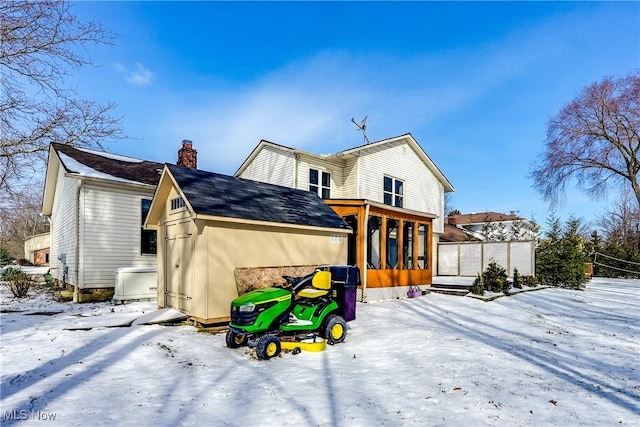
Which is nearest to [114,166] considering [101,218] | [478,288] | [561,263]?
[101,218]

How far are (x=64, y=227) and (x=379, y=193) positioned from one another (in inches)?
558

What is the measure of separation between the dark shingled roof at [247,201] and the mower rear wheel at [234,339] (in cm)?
244

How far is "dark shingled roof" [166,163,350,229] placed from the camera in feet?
A: 25.0

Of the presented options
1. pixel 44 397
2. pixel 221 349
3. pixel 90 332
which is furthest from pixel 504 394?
pixel 90 332

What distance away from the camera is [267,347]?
578cm

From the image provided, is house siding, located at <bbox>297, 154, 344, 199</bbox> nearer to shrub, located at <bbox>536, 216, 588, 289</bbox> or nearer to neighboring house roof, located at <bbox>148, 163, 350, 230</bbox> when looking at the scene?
neighboring house roof, located at <bbox>148, 163, 350, 230</bbox>

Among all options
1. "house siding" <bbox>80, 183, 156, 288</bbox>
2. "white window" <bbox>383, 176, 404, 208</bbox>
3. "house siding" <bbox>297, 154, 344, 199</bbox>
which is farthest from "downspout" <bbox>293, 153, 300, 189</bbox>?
"house siding" <bbox>80, 183, 156, 288</bbox>

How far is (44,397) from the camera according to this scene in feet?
13.5

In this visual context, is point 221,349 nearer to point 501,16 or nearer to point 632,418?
point 632,418

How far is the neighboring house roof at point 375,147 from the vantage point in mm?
16391

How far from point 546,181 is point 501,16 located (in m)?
18.9

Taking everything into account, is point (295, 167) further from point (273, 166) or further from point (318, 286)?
point (318, 286)

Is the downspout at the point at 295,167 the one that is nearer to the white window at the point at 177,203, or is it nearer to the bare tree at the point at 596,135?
the white window at the point at 177,203

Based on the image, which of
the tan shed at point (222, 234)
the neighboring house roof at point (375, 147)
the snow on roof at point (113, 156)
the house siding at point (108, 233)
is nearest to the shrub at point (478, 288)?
the tan shed at point (222, 234)
